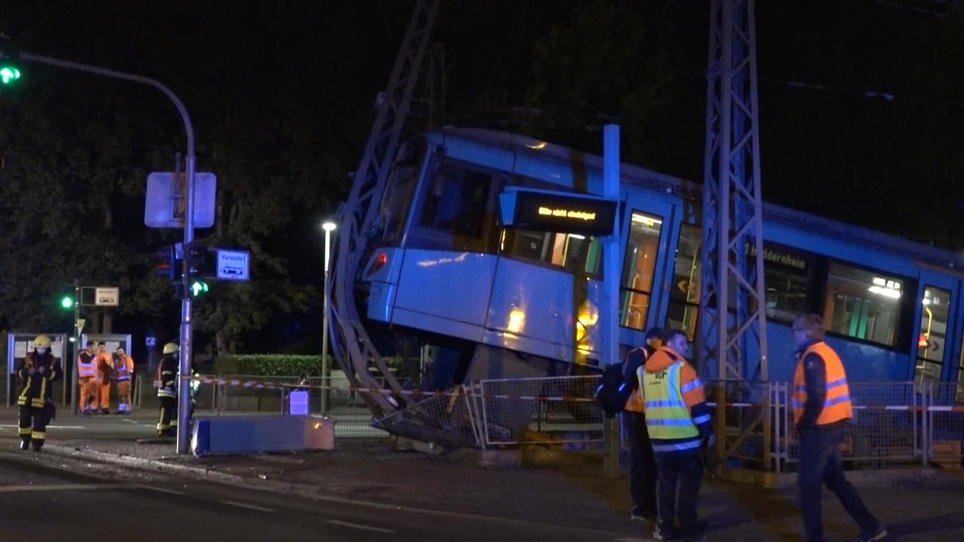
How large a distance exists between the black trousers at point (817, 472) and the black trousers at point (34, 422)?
13363 millimetres

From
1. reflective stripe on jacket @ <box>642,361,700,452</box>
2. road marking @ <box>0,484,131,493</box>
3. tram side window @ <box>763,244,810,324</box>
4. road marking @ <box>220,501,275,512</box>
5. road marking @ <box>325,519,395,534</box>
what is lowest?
road marking @ <box>0,484,131,493</box>

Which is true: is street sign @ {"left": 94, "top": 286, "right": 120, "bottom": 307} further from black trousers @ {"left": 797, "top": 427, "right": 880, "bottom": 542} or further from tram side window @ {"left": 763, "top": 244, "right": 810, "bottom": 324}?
black trousers @ {"left": 797, "top": 427, "right": 880, "bottom": 542}

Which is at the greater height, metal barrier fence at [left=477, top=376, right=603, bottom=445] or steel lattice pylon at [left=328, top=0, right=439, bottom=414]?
steel lattice pylon at [left=328, top=0, right=439, bottom=414]

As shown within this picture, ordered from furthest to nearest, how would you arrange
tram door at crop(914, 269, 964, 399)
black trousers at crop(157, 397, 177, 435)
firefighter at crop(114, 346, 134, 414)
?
firefighter at crop(114, 346, 134, 414) → black trousers at crop(157, 397, 177, 435) → tram door at crop(914, 269, 964, 399)

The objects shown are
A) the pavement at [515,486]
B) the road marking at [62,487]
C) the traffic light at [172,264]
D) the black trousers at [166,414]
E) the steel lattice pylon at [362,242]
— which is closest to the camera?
the pavement at [515,486]

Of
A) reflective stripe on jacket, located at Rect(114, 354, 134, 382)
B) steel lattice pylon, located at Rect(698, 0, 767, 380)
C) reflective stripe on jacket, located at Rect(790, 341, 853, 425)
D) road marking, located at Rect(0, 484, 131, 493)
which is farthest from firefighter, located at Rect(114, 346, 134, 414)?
reflective stripe on jacket, located at Rect(790, 341, 853, 425)

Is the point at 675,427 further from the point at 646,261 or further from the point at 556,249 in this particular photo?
the point at 646,261

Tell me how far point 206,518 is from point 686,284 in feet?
30.9

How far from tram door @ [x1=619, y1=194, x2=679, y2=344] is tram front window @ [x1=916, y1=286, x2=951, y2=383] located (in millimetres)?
4586

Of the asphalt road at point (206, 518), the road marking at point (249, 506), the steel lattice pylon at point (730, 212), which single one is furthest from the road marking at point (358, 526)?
the steel lattice pylon at point (730, 212)

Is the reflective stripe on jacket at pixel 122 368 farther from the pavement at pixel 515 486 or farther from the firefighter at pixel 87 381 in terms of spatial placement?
the pavement at pixel 515 486

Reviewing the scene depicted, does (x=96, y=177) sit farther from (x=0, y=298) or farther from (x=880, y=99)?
(x=880, y=99)

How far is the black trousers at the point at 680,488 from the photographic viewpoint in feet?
34.4

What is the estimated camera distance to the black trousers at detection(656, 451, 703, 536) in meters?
10.5
